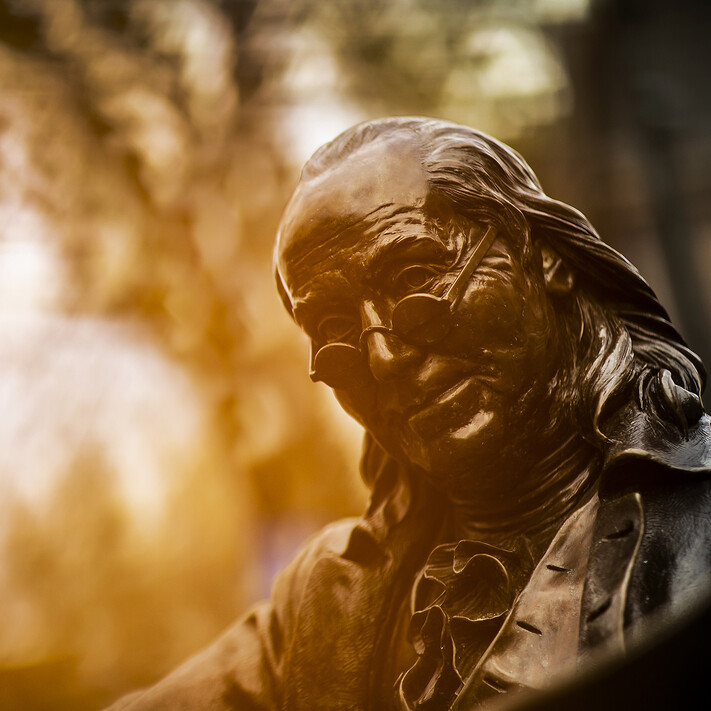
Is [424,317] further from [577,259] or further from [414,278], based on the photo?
[577,259]

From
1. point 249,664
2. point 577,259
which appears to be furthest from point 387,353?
point 249,664

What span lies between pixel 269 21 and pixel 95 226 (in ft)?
4.89

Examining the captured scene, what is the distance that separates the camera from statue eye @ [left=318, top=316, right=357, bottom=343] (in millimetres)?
1390

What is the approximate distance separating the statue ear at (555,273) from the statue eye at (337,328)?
37cm

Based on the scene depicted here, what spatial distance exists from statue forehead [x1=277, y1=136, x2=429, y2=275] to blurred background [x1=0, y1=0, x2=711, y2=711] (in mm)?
2628

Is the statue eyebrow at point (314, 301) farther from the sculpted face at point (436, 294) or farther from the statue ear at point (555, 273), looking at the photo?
the statue ear at point (555, 273)

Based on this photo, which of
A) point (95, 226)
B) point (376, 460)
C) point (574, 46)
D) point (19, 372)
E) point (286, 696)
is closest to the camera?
point (286, 696)

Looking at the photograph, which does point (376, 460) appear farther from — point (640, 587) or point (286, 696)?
point (640, 587)

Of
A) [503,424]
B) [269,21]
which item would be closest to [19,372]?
[269,21]

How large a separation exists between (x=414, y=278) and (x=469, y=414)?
0.26 meters

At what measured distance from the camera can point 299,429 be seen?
4238 mm

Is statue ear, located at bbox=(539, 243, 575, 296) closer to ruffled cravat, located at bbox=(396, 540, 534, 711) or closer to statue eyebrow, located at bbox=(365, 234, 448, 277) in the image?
statue eyebrow, located at bbox=(365, 234, 448, 277)

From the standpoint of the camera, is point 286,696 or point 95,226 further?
point 95,226

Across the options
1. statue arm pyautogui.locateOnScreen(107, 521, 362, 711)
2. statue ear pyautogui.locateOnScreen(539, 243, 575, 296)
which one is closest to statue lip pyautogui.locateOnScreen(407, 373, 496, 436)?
statue ear pyautogui.locateOnScreen(539, 243, 575, 296)
